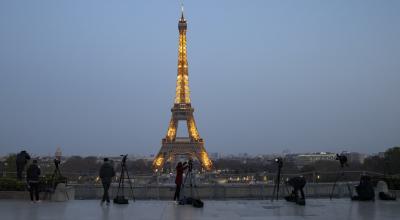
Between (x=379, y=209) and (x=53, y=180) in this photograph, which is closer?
(x=379, y=209)

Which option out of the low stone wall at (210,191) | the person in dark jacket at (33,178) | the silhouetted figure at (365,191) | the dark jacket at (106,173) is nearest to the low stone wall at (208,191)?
the low stone wall at (210,191)

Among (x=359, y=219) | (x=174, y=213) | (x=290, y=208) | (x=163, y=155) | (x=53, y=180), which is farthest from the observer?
(x=163, y=155)

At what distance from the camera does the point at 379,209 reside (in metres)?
16.0

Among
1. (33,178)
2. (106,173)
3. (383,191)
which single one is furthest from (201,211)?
(383,191)

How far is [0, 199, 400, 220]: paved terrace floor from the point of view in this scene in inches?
554

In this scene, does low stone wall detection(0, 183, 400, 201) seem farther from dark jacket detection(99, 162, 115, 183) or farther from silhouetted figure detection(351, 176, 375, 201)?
dark jacket detection(99, 162, 115, 183)

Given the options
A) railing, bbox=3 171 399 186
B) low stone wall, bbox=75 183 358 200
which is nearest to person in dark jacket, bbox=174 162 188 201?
railing, bbox=3 171 399 186

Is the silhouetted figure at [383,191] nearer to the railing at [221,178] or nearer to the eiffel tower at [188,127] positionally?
the railing at [221,178]

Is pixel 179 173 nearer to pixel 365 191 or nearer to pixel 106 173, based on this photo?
pixel 106 173

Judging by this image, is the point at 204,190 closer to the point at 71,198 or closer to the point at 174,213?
the point at 71,198

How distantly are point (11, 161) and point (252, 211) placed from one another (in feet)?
192

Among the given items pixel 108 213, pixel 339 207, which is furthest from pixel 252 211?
pixel 108 213

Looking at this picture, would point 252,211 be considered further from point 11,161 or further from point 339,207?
point 11,161

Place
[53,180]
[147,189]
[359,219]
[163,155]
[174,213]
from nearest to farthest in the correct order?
1. [359,219]
2. [174,213]
3. [53,180]
4. [147,189]
5. [163,155]
